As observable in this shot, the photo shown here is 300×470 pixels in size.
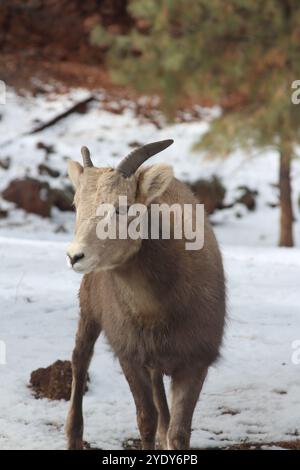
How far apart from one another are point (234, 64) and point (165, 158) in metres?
4.80

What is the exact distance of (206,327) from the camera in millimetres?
4617

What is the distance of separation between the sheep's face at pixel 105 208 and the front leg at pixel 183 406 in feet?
2.65

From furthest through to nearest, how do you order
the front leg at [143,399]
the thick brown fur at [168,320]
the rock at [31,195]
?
the rock at [31,195] < the front leg at [143,399] < the thick brown fur at [168,320]

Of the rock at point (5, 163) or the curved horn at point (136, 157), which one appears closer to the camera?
the curved horn at point (136, 157)

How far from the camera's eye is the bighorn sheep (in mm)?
4176

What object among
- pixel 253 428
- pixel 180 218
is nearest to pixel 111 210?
pixel 180 218

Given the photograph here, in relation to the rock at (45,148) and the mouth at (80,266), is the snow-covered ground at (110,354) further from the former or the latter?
the rock at (45,148)

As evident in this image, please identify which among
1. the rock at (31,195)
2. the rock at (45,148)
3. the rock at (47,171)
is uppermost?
the rock at (45,148)

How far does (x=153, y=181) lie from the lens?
14.2 ft

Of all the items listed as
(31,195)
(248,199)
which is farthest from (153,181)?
(248,199)

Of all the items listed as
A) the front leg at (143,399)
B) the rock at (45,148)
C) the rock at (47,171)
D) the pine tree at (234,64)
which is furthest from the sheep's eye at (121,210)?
the rock at (45,148)

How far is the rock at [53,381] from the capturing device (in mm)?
5855
